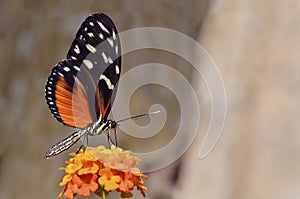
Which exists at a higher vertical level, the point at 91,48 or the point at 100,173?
the point at 91,48

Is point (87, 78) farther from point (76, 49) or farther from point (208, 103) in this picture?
point (208, 103)

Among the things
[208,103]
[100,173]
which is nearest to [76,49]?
[100,173]

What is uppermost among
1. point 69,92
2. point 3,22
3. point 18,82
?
point 3,22

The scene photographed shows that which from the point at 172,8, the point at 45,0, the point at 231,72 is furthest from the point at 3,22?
the point at 231,72

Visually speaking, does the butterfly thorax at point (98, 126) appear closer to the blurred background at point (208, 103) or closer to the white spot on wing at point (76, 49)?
the white spot on wing at point (76, 49)

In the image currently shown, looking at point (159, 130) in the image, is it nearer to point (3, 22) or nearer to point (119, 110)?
point (119, 110)

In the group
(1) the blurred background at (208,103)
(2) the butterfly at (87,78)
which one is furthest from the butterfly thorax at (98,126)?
(1) the blurred background at (208,103)
